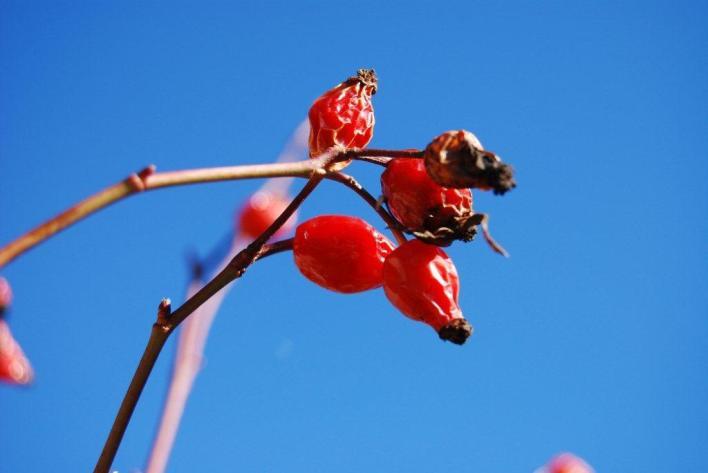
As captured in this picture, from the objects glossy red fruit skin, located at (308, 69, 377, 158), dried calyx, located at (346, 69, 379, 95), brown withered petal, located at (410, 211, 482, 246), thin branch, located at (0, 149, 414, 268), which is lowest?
thin branch, located at (0, 149, 414, 268)

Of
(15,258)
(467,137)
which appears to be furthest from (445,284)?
(15,258)

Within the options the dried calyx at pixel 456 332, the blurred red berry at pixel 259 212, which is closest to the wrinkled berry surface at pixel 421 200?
the dried calyx at pixel 456 332

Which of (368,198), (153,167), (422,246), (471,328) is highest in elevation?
(368,198)

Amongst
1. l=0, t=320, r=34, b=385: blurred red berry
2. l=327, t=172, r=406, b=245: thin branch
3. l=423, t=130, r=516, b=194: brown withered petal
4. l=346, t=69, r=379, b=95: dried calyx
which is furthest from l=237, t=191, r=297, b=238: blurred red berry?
l=423, t=130, r=516, b=194: brown withered petal

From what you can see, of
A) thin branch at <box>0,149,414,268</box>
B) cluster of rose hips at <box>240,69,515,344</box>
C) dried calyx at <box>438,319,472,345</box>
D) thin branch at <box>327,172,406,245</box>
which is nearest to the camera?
thin branch at <box>0,149,414,268</box>

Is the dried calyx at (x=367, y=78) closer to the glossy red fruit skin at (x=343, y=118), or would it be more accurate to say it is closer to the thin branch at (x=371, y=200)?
the glossy red fruit skin at (x=343, y=118)

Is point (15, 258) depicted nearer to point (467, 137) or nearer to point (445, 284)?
point (467, 137)

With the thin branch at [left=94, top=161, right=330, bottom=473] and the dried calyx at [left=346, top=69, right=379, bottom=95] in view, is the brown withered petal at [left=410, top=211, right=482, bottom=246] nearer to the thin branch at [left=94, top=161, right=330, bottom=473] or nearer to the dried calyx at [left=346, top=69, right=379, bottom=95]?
the thin branch at [left=94, top=161, right=330, bottom=473]

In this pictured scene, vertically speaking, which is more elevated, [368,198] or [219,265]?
[219,265]
